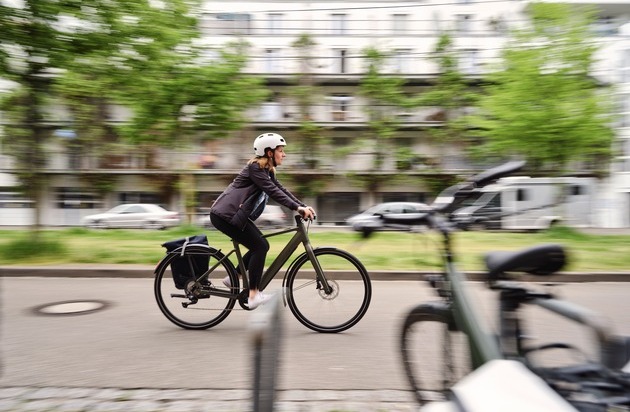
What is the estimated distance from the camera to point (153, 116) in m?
14.3

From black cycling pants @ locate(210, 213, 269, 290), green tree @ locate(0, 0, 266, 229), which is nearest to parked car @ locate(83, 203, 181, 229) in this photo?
green tree @ locate(0, 0, 266, 229)

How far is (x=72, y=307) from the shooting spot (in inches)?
234

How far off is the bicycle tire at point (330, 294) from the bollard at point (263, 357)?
8.60ft

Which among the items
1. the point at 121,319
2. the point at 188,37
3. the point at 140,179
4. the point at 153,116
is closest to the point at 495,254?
the point at 121,319

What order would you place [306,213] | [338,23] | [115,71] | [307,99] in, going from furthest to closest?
1. [338,23]
2. [307,99]
3. [115,71]
4. [306,213]

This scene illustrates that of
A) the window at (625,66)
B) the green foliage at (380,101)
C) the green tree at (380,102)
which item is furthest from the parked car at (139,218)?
the window at (625,66)

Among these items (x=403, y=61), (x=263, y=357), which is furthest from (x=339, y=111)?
(x=263, y=357)

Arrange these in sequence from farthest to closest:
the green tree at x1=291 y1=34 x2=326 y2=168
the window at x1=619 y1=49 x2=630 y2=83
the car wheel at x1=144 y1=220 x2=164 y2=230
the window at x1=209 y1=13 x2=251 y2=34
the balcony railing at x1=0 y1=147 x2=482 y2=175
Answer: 1. the window at x1=619 y1=49 x2=630 y2=83
2. the window at x1=209 y1=13 x2=251 y2=34
3. the balcony railing at x1=0 y1=147 x2=482 y2=175
4. the green tree at x1=291 y1=34 x2=326 y2=168
5. the car wheel at x1=144 y1=220 x2=164 y2=230

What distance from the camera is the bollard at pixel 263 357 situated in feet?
5.34

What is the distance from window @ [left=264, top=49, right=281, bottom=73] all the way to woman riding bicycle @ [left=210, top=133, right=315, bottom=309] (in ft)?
105

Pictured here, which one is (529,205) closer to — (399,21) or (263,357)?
(399,21)

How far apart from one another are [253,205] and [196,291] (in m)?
1.05

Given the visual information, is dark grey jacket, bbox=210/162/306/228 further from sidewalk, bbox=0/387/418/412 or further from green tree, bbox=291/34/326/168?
green tree, bbox=291/34/326/168

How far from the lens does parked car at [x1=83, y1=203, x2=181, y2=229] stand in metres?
27.7
